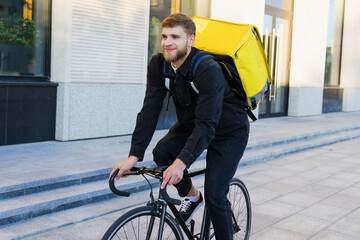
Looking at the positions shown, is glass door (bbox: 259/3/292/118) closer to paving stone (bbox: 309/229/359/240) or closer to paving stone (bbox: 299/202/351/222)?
paving stone (bbox: 299/202/351/222)

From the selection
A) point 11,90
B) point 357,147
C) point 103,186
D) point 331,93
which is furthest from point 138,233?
point 331,93

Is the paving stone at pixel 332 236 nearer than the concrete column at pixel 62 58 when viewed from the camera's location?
Yes

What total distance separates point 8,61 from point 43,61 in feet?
2.15

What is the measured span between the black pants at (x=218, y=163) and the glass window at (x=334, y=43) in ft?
49.6

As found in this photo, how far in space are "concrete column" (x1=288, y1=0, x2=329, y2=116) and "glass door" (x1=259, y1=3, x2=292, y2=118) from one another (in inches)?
7.3

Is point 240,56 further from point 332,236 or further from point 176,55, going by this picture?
point 332,236

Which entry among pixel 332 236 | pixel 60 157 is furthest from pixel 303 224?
pixel 60 157

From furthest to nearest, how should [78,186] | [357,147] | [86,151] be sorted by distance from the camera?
[357,147]
[86,151]
[78,186]

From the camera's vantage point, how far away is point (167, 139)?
3.18m

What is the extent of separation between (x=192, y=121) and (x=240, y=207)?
107 centimetres

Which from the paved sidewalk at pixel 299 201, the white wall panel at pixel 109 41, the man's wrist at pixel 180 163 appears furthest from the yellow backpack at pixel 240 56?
the white wall panel at pixel 109 41

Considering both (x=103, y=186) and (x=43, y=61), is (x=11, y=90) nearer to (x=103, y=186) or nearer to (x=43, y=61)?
(x=43, y=61)

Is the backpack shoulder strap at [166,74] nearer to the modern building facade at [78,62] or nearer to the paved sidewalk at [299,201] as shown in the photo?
the paved sidewalk at [299,201]

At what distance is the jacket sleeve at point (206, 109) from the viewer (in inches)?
107
